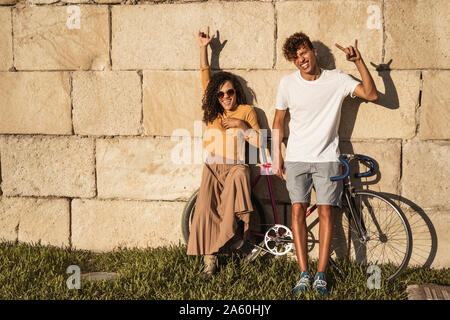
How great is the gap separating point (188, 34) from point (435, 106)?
2503mm

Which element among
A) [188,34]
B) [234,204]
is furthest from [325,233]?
[188,34]

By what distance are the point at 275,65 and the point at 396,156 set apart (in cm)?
148

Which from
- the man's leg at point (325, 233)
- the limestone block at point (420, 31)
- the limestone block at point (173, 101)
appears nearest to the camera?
the man's leg at point (325, 233)

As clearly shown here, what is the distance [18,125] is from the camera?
183 inches

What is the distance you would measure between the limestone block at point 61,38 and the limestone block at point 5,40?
66 millimetres

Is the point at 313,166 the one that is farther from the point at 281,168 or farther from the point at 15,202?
the point at 15,202

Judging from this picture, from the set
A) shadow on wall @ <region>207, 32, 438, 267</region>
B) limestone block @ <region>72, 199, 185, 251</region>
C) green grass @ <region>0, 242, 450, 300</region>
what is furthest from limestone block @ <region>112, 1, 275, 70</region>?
green grass @ <region>0, 242, 450, 300</region>

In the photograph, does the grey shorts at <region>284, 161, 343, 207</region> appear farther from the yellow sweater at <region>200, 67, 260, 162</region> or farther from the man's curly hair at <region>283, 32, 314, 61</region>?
the man's curly hair at <region>283, 32, 314, 61</region>

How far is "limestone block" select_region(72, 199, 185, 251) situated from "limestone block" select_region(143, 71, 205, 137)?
0.82m

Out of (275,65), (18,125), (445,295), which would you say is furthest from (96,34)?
(445,295)

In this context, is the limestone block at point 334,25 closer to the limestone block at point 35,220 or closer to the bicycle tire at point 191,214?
the bicycle tire at point 191,214

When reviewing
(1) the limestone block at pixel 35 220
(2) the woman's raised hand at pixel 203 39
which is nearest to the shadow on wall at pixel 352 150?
(2) the woman's raised hand at pixel 203 39

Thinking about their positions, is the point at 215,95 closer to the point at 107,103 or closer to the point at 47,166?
the point at 107,103

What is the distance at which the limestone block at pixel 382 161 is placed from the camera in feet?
13.6
